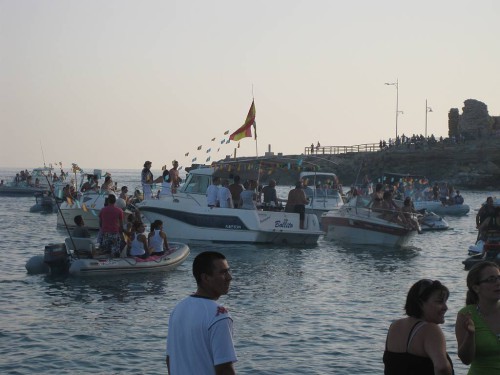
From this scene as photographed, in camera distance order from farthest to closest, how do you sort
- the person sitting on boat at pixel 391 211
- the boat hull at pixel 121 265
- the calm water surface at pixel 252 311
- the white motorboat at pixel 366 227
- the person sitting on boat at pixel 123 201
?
the person sitting on boat at pixel 123 201 < the white motorboat at pixel 366 227 < the person sitting on boat at pixel 391 211 < the boat hull at pixel 121 265 < the calm water surface at pixel 252 311

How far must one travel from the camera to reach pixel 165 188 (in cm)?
3070

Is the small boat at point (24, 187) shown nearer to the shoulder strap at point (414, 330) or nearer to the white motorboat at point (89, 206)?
the white motorboat at point (89, 206)

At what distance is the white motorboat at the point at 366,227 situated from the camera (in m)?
29.6

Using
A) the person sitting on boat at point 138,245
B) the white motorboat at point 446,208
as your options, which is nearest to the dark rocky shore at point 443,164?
the white motorboat at point 446,208

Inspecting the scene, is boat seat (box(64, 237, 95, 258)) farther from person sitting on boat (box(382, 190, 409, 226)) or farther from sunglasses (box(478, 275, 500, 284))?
sunglasses (box(478, 275, 500, 284))

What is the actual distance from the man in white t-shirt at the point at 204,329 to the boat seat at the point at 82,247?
15.1m

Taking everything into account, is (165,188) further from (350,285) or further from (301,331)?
(301,331)

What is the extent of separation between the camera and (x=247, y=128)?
30.6 meters

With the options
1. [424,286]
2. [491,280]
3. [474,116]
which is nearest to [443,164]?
[474,116]

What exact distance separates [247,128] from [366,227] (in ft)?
17.7

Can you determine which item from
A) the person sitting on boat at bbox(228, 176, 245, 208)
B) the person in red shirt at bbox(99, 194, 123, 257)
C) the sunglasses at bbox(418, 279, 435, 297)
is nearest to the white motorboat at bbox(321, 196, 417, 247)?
the person sitting on boat at bbox(228, 176, 245, 208)

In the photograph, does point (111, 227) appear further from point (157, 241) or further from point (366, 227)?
point (366, 227)

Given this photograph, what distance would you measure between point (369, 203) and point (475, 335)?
24351 millimetres

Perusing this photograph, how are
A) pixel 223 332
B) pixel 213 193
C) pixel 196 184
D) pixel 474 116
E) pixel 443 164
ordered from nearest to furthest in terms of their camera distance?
pixel 223 332, pixel 213 193, pixel 196 184, pixel 443 164, pixel 474 116
